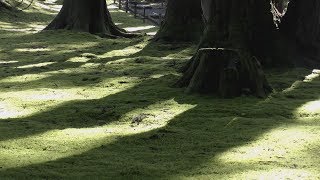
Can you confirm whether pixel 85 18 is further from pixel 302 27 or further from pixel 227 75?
pixel 227 75

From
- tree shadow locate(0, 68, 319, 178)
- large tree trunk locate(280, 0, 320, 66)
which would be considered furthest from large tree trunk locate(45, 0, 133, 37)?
tree shadow locate(0, 68, 319, 178)

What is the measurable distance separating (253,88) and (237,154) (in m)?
3.22

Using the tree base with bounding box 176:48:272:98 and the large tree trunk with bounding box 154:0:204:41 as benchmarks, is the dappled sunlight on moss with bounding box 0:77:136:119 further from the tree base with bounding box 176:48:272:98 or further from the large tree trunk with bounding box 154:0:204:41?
the large tree trunk with bounding box 154:0:204:41

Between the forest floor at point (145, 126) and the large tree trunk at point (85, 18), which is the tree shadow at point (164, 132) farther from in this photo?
the large tree trunk at point (85, 18)

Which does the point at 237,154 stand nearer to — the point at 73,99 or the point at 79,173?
Result: the point at 79,173

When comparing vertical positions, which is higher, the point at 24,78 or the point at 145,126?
the point at 145,126

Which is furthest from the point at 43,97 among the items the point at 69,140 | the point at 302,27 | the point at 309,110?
the point at 302,27

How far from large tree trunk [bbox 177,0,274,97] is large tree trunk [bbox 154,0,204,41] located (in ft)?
18.5

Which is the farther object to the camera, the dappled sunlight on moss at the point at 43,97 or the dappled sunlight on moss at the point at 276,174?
the dappled sunlight on moss at the point at 43,97

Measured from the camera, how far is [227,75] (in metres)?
8.80

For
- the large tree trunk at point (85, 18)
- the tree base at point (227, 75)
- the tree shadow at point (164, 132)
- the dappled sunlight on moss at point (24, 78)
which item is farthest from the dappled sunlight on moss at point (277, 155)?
the large tree trunk at point (85, 18)

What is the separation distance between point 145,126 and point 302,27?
6.74 metres

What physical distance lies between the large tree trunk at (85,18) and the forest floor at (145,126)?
7034 millimetres

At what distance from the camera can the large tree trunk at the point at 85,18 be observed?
19.8 metres
